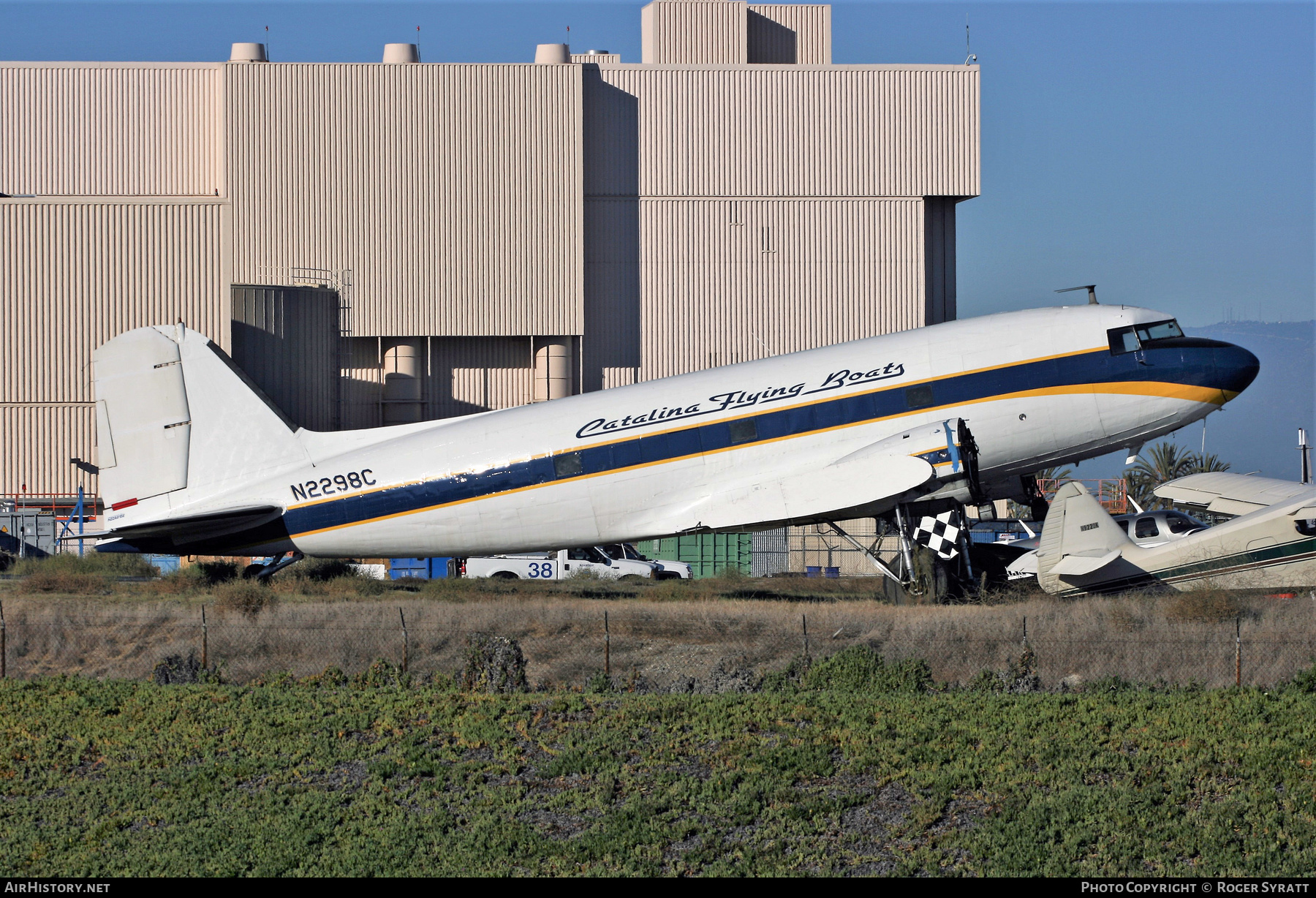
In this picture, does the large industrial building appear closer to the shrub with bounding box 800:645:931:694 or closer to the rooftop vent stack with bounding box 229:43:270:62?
the rooftop vent stack with bounding box 229:43:270:62

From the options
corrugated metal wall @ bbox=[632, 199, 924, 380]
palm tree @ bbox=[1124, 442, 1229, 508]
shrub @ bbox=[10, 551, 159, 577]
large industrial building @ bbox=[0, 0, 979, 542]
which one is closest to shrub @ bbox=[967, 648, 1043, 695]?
shrub @ bbox=[10, 551, 159, 577]

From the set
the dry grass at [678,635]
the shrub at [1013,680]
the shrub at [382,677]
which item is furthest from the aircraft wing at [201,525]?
the shrub at [1013,680]

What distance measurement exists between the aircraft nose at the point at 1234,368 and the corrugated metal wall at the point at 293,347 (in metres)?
35.6

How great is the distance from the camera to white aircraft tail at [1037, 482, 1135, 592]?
2494cm

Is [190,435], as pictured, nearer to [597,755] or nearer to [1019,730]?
[597,755]

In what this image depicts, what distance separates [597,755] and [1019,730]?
5229mm

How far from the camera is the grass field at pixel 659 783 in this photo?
10.9 meters

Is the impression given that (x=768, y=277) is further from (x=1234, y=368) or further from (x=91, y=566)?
(x=91, y=566)

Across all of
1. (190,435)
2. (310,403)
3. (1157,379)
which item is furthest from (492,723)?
(310,403)

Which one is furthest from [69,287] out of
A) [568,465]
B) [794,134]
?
[568,465]

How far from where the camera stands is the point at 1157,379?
25.3m

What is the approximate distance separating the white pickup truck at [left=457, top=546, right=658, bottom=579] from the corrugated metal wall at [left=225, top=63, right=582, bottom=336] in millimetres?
12782

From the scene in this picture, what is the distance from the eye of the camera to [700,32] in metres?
54.9

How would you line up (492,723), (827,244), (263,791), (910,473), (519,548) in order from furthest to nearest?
(827,244)
(519,548)
(910,473)
(492,723)
(263,791)
